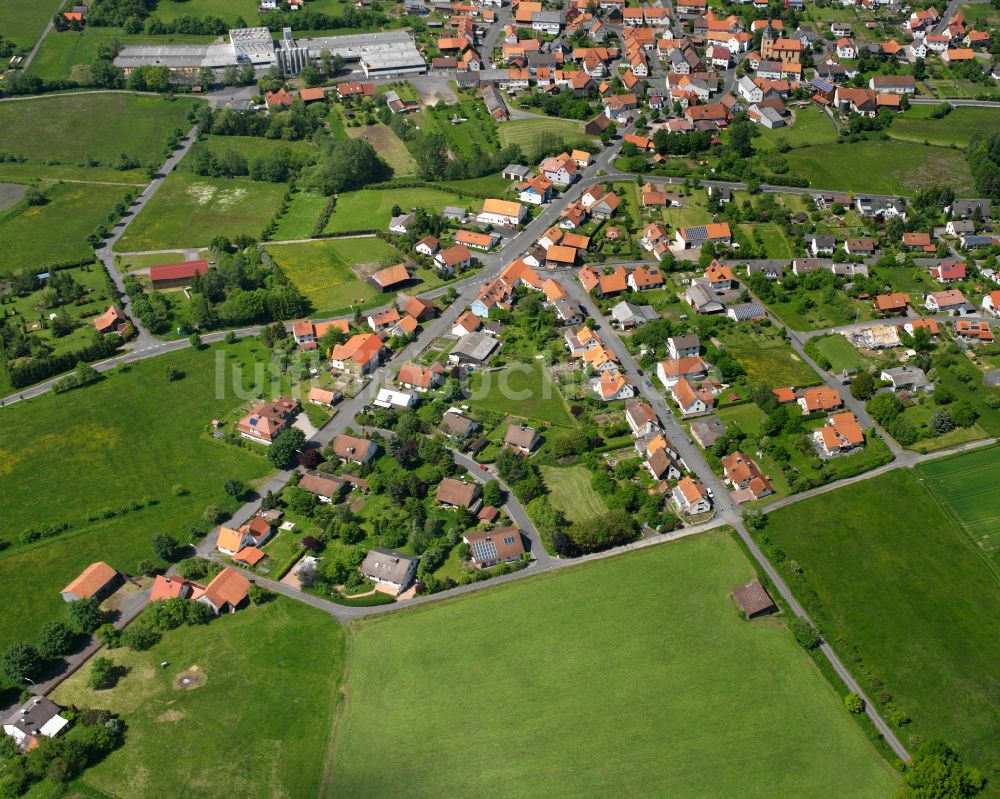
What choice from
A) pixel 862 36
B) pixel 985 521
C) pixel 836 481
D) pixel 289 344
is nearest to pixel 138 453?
pixel 289 344

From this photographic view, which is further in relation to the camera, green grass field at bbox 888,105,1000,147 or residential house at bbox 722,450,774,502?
green grass field at bbox 888,105,1000,147

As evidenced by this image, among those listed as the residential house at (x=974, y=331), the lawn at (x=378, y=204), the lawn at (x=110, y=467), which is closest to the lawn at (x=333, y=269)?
the lawn at (x=378, y=204)

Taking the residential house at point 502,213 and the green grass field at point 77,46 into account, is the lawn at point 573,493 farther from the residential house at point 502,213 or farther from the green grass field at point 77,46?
the green grass field at point 77,46

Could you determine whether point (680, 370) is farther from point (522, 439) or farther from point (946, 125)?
point (946, 125)

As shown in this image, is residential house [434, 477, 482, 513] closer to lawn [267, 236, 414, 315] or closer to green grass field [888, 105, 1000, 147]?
lawn [267, 236, 414, 315]

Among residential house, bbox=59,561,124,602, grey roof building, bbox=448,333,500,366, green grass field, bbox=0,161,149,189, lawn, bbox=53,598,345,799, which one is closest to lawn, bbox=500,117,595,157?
grey roof building, bbox=448,333,500,366

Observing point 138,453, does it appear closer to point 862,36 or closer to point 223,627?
point 223,627
